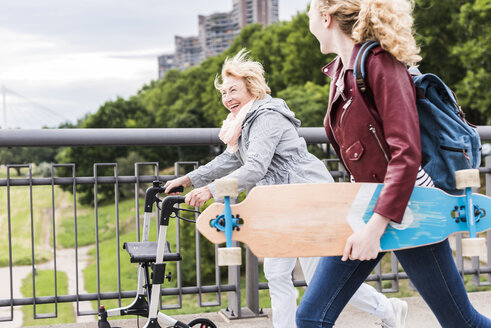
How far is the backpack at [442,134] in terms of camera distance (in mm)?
2197

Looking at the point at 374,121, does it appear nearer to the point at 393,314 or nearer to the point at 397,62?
the point at 397,62

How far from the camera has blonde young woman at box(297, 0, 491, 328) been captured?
6.72 feet

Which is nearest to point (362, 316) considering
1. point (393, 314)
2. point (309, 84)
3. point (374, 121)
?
point (393, 314)

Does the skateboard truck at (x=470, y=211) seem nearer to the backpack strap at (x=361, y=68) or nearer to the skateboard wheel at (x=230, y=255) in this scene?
the backpack strap at (x=361, y=68)

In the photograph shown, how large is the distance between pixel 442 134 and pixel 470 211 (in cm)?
26

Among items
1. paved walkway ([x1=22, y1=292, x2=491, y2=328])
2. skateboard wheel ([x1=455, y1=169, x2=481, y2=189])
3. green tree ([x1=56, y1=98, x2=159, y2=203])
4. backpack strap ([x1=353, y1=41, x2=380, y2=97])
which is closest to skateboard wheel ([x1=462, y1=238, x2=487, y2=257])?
skateboard wheel ([x1=455, y1=169, x2=481, y2=189])

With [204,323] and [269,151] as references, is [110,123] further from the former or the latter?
[269,151]

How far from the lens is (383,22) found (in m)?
2.20

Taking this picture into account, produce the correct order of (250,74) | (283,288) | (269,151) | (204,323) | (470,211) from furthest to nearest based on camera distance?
(204,323) < (283,288) < (250,74) < (269,151) < (470,211)

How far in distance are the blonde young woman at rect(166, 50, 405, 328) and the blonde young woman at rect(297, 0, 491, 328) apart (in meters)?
0.92

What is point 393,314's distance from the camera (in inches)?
143

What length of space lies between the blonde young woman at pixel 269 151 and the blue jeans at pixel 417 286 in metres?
0.93

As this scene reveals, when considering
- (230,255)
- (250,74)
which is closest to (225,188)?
(230,255)

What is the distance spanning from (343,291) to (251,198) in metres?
0.52
